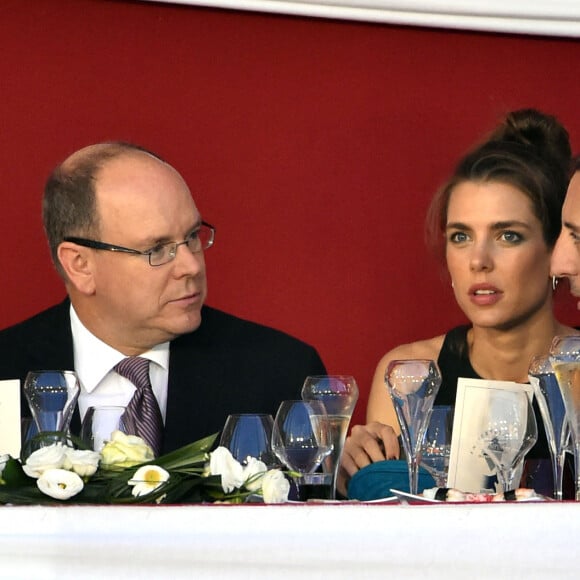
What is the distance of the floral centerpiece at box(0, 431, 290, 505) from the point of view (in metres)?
1.38

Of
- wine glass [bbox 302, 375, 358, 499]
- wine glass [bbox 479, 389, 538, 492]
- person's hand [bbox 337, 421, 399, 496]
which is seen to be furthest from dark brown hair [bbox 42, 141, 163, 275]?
wine glass [bbox 479, 389, 538, 492]

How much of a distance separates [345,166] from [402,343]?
0.41 metres

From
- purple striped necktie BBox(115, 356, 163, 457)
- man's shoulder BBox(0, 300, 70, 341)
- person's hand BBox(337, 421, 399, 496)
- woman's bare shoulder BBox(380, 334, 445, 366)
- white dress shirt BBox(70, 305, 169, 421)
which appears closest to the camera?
person's hand BBox(337, 421, 399, 496)

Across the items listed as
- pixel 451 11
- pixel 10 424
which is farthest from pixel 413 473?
pixel 451 11

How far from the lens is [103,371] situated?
2330mm

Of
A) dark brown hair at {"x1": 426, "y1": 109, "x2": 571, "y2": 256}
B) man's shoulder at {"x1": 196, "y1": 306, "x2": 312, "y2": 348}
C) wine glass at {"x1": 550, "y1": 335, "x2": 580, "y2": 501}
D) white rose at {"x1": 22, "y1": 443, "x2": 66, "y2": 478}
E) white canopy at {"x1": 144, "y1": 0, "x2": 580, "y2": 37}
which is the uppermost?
white canopy at {"x1": 144, "y1": 0, "x2": 580, "y2": 37}

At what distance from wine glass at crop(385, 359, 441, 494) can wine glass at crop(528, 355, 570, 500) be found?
0.47ft

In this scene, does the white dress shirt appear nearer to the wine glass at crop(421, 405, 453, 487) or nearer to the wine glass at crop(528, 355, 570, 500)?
the wine glass at crop(421, 405, 453, 487)

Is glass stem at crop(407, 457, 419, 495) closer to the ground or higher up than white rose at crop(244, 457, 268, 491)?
closer to the ground

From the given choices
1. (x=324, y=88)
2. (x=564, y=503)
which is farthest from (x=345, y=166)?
(x=564, y=503)

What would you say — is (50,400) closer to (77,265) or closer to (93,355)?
(93,355)

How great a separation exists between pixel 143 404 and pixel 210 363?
0.27 meters

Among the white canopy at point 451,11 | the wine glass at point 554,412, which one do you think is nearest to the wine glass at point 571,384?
the wine glass at point 554,412

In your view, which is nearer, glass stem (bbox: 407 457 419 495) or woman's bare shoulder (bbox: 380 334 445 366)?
glass stem (bbox: 407 457 419 495)
